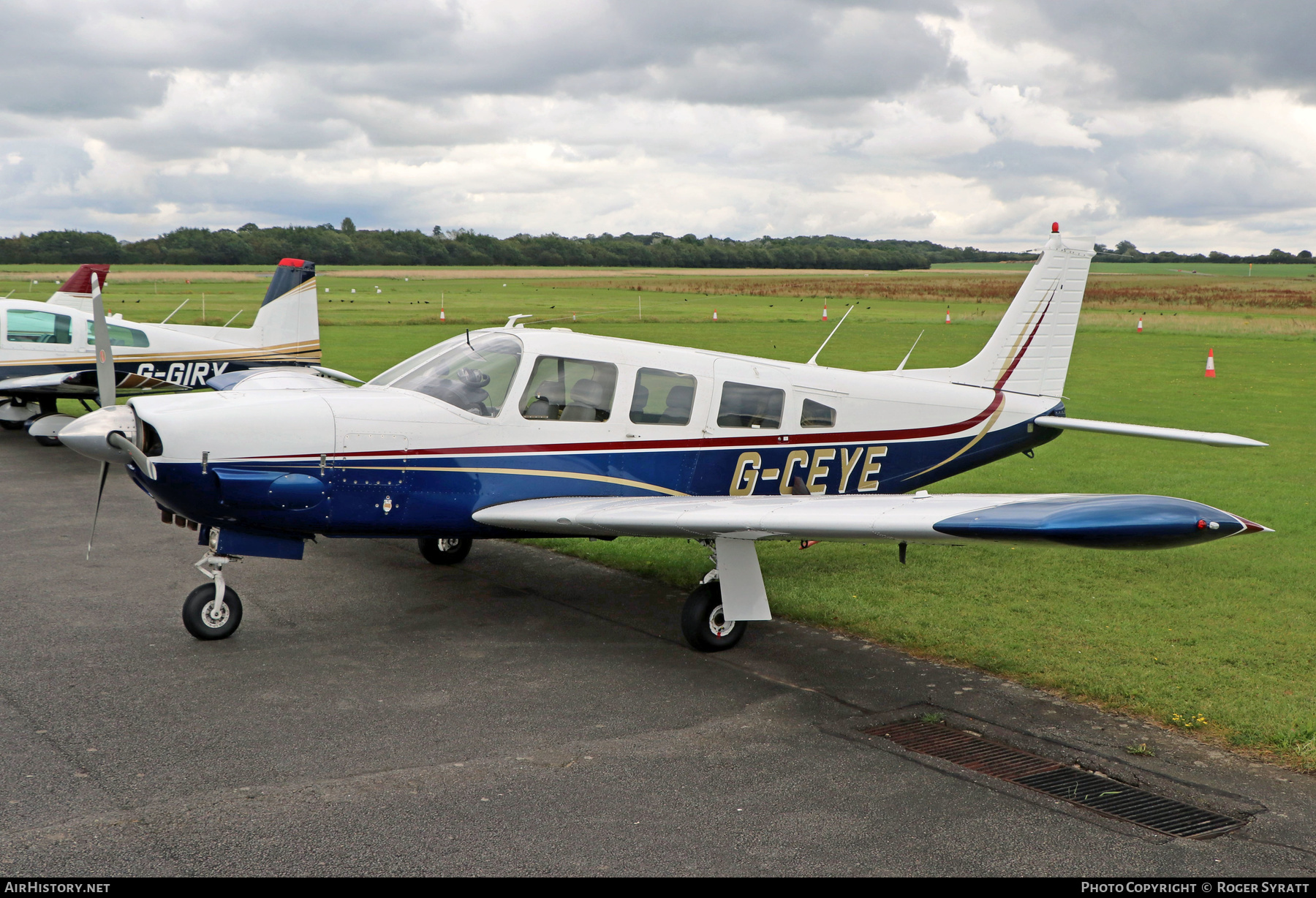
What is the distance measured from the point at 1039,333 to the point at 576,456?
15.3 feet

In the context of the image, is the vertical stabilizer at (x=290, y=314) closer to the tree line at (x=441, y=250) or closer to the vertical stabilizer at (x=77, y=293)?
the vertical stabilizer at (x=77, y=293)

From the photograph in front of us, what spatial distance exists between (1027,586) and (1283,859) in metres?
4.18

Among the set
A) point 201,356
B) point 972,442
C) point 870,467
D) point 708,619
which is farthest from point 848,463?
point 201,356

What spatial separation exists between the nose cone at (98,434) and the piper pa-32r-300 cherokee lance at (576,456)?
13mm

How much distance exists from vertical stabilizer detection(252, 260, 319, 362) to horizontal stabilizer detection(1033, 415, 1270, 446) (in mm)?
12277

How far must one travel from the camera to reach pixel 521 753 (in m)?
5.15

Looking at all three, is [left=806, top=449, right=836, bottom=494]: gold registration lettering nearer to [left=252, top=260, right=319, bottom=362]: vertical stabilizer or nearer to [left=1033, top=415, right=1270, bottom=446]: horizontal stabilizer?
[left=1033, top=415, right=1270, bottom=446]: horizontal stabilizer

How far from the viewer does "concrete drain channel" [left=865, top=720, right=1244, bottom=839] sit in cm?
450

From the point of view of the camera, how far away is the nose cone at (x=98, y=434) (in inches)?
246

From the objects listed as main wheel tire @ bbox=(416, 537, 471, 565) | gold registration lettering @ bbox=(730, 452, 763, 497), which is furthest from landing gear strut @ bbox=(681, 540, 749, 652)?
main wheel tire @ bbox=(416, 537, 471, 565)

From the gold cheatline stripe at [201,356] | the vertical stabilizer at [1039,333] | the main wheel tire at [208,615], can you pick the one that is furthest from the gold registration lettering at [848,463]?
the gold cheatline stripe at [201,356]

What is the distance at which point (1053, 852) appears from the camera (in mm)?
4223

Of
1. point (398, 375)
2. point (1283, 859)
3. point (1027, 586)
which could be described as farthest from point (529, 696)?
point (1027, 586)
